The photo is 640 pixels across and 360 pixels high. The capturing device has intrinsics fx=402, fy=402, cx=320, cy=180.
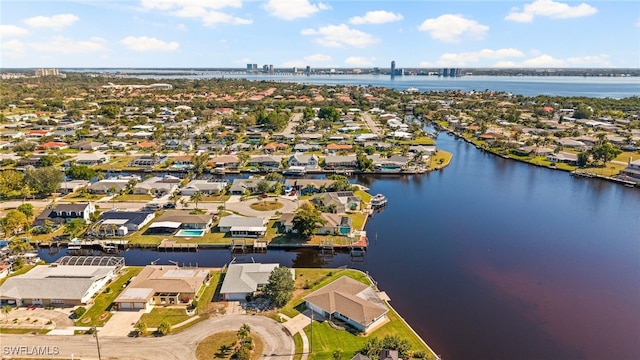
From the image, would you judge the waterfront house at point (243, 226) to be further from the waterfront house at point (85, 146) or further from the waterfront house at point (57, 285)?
the waterfront house at point (85, 146)

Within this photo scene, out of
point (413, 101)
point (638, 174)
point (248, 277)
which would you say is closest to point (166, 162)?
point (248, 277)

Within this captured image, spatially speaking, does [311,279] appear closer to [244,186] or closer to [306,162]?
[244,186]

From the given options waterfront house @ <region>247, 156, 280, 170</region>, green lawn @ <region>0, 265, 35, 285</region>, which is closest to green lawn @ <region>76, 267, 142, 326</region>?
green lawn @ <region>0, 265, 35, 285</region>

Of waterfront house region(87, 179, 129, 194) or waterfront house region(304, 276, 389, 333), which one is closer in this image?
waterfront house region(304, 276, 389, 333)

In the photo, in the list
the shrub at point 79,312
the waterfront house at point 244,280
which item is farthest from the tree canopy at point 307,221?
the shrub at point 79,312

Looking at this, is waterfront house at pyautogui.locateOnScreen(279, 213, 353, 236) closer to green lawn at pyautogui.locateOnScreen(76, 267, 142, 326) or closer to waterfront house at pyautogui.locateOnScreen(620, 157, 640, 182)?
green lawn at pyautogui.locateOnScreen(76, 267, 142, 326)

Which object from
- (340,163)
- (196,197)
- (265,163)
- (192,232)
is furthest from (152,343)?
(340,163)
